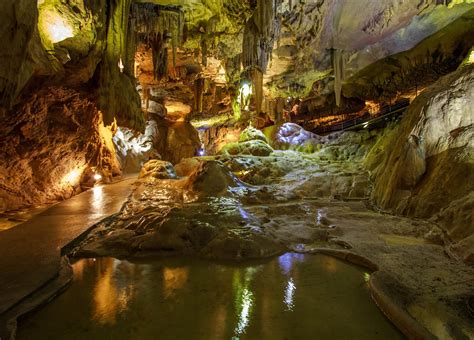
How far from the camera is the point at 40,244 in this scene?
3.99 m

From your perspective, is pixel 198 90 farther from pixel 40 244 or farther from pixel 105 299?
pixel 105 299

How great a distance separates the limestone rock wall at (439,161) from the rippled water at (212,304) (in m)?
2.49

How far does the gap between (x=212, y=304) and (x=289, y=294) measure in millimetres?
824

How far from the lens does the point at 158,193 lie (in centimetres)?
877

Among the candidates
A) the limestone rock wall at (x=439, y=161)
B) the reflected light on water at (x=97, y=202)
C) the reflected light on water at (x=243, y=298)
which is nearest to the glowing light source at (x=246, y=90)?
the limestone rock wall at (x=439, y=161)

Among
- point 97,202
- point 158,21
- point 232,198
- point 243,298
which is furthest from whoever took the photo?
point 158,21

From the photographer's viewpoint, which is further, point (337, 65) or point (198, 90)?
point (198, 90)

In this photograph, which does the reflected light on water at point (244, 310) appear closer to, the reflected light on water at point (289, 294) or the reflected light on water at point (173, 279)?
the reflected light on water at point (289, 294)

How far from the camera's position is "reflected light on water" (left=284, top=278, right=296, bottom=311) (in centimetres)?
272

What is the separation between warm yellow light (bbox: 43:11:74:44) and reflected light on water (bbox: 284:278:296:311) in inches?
287

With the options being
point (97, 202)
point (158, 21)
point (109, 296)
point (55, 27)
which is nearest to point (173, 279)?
point (109, 296)

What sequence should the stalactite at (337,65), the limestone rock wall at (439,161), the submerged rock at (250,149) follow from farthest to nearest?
the submerged rock at (250,149) → the stalactite at (337,65) → the limestone rock wall at (439,161)

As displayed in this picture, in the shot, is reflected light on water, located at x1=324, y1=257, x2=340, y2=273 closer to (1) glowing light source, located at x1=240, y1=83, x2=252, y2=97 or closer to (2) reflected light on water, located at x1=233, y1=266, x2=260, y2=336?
(2) reflected light on water, located at x1=233, y1=266, x2=260, y2=336

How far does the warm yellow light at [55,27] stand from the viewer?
634cm
